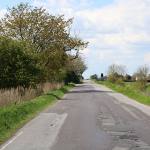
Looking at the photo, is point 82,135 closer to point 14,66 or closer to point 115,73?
point 14,66

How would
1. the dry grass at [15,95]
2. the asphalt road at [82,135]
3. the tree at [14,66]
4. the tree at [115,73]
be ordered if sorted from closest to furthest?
the asphalt road at [82,135], the dry grass at [15,95], the tree at [14,66], the tree at [115,73]

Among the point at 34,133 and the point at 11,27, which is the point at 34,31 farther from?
the point at 34,133

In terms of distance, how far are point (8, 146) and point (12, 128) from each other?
16.6ft

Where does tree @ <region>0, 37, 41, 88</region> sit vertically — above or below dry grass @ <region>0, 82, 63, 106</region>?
above

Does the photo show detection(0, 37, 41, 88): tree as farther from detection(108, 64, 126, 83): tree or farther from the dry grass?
detection(108, 64, 126, 83): tree

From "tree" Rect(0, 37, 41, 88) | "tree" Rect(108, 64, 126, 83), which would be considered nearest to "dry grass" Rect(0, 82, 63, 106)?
"tree" Rect(0, 37, 41, 88)

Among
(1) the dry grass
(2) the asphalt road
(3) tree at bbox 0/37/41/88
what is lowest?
(2) the asphalt road

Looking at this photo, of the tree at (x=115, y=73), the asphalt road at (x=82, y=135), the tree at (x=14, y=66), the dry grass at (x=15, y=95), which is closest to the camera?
the asphalt road at (x=82, y=135)

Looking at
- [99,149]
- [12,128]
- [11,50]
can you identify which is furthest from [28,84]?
[99,149]

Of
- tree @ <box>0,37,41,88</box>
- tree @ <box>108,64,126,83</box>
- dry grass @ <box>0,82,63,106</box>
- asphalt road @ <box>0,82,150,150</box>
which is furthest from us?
tree @ <box>108,64,126,83</box>

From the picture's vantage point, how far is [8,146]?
46.7 ft

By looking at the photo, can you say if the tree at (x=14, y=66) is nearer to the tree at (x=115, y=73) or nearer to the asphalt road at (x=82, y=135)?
the asphalt road at (x=82, y=135)

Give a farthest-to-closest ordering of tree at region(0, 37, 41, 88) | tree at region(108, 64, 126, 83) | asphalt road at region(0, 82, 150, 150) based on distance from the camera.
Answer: tree at region(108, 64, 126, 83), tree at region(0, 37, 41, 88), asphalt road at region(0, 82, 150, 150)

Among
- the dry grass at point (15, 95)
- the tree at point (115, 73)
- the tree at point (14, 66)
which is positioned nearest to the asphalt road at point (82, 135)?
the dry grass at point (15, 95)
